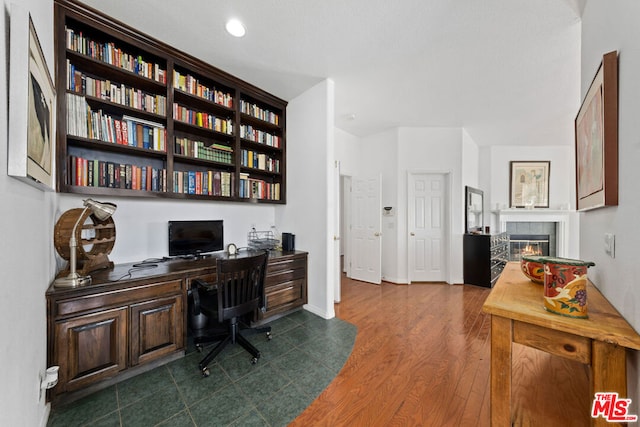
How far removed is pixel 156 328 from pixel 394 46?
3.23 metres

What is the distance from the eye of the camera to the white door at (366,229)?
430 centimetres

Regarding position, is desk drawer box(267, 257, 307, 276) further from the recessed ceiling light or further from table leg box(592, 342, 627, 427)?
table leg box(592, 342, 627, 427)

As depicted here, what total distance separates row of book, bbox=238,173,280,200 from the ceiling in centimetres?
119

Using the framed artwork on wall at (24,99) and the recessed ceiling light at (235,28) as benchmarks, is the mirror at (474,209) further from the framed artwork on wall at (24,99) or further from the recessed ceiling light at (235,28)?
the framed artwork on wall at (24,99)

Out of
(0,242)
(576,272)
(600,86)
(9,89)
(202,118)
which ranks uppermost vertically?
(202,118)

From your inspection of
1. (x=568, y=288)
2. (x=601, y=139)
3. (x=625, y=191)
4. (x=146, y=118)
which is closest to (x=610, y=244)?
(x=625, y=191)

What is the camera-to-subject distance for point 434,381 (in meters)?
1.81

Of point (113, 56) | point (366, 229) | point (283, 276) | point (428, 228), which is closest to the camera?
point (113, 56)

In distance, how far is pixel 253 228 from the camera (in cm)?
334

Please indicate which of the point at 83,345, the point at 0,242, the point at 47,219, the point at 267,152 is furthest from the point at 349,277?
the point at 0,242

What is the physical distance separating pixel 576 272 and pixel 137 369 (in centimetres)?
281

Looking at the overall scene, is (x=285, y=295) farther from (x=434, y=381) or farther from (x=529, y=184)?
(x=529, y=184)

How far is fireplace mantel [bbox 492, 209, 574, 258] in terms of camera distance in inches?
214

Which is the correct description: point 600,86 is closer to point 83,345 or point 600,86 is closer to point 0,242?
point 0,242
